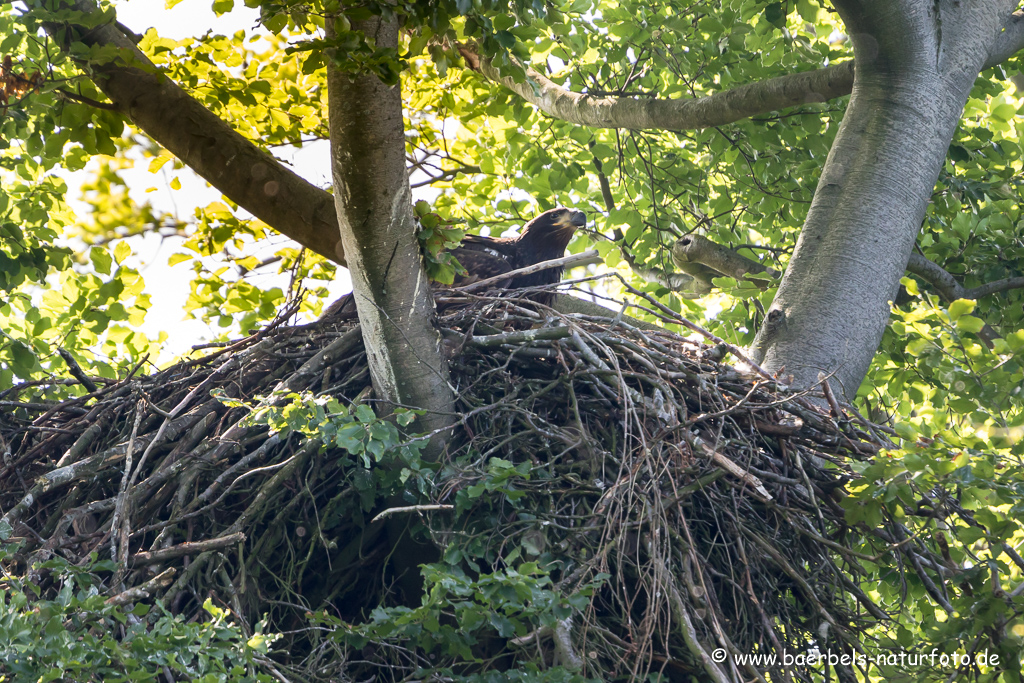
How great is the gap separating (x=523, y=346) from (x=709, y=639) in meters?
1.13

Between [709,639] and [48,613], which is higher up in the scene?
[48,613]

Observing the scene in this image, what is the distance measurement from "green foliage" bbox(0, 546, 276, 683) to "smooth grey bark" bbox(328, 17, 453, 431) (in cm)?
100

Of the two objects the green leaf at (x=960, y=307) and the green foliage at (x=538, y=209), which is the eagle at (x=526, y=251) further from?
the green leaf at (x=960, y=307)

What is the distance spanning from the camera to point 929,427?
253 centimetres

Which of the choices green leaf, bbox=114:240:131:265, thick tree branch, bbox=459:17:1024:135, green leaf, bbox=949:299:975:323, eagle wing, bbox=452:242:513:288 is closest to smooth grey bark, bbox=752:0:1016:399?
thick tree branch, bbox=459:17:1024:135

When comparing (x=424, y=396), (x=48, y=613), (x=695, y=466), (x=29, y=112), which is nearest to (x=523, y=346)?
(x=424, y=396)

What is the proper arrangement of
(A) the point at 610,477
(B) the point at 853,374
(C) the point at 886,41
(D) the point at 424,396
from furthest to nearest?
(C) the point at 886,41 < (B) the point at 853,374 < (D) the point at 424,396 < (A) the point at 610,477

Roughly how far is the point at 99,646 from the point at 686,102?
335cm

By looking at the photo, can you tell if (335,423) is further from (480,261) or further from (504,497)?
(480,261)

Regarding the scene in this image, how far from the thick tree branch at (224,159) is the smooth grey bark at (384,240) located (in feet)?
1.91

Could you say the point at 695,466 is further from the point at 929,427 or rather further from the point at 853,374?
the point at 853,374

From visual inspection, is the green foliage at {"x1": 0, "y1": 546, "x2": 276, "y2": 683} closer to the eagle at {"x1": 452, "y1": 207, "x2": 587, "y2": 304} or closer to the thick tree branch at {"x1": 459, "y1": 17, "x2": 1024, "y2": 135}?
the eagle at {"x1": 452, "y1": 207, "x2": 587, "y2": 304}

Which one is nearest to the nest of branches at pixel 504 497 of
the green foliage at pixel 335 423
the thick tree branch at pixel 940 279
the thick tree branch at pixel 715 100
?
the green foliage at pixel 335 423

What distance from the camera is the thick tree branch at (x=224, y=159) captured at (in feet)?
10.0
